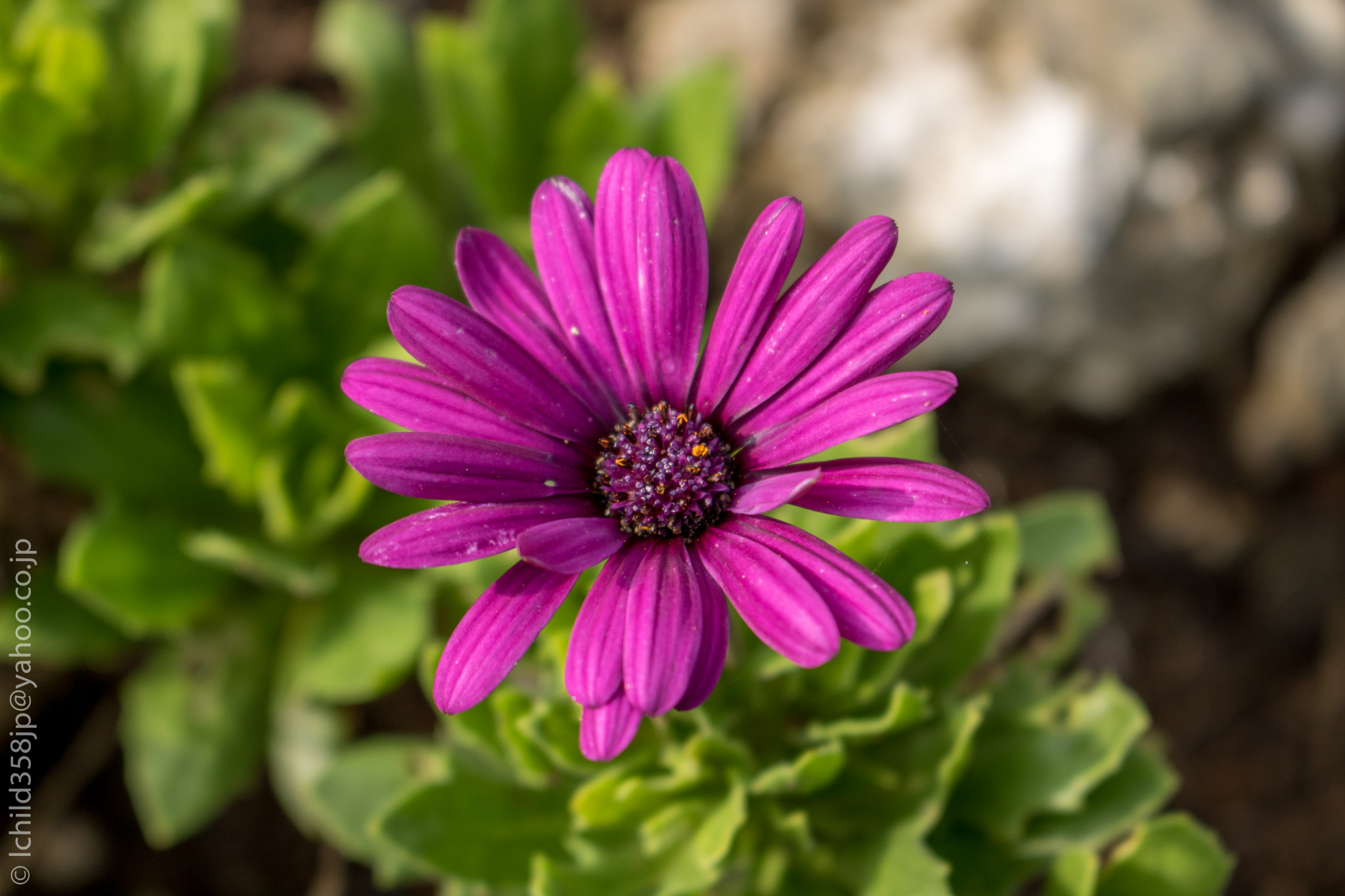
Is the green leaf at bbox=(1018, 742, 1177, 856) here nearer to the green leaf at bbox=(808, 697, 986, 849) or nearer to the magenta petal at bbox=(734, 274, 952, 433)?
the green leaf at bbox=(808, 697, 986, 849)

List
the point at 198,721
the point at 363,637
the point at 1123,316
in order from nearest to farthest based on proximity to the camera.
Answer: the point at 363,637 → the point at 198,721 → the point at 1123,316

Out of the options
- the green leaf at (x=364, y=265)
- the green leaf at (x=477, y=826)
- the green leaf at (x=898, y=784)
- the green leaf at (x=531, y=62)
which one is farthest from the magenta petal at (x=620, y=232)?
the green leaf at (x=531, y=62)

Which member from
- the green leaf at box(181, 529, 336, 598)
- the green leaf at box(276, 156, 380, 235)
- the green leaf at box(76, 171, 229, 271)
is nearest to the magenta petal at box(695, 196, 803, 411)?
the green leaf at box(181, 529, 336, 598)

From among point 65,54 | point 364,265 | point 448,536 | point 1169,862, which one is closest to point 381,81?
point 364,265

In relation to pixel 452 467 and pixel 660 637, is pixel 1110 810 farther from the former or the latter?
pixel 452 467

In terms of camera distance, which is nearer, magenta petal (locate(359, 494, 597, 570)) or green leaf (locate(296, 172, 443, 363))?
magenta petal (locate(359, 494, 597, 570))

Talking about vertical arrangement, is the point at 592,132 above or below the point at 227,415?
above

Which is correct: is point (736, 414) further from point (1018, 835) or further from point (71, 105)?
point (71, 105)
